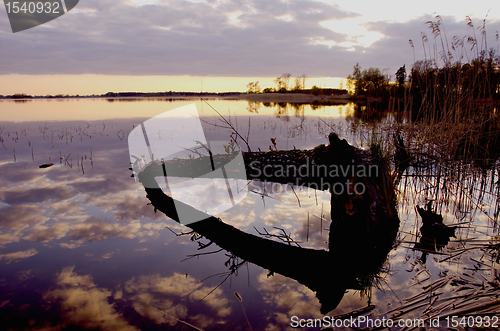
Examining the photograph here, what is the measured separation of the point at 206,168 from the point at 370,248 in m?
3.89

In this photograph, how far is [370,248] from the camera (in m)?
3.66

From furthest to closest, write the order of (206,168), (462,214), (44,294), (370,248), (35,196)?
(206,168)
(35,196)
(462,214)
(370,248)
(44,294)

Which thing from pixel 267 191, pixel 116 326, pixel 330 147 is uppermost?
pixel 330 147

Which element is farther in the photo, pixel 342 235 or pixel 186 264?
pixel 342 235

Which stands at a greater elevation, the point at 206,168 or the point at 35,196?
the point at 206,168

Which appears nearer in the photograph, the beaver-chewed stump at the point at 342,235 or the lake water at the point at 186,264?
the lake water at the point at 186,264

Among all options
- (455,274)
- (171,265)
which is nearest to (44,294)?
(171,265)

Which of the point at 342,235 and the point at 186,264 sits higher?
the point at 342,235

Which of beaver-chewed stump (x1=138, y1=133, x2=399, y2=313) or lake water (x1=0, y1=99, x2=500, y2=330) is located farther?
beaver-chewed stump (x1=138, y1=133, x2=399, y2=313)

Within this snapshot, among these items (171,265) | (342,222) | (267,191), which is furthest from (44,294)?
(267,191)

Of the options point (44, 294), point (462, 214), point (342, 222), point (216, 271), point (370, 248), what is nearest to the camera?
point (44, 294)

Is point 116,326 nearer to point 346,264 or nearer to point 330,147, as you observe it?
point 346,264

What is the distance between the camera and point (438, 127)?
659 cm

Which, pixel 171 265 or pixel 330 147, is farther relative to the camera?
pixel 330 147
